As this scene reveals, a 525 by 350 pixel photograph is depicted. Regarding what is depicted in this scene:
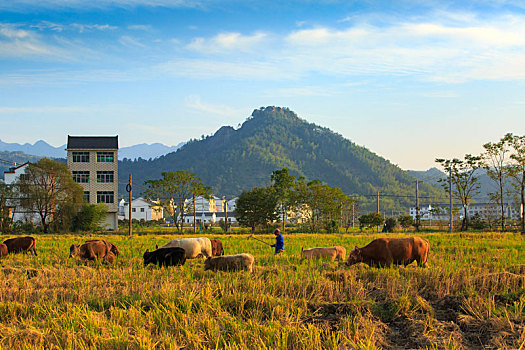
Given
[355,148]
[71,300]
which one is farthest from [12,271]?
[355,148]

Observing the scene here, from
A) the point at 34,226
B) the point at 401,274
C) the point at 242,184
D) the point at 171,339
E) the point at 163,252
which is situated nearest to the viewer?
the point at 171,339

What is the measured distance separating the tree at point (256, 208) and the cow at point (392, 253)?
122ft

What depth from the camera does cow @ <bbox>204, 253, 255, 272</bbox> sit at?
1309 centimetres

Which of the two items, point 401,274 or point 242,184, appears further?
point 242,184

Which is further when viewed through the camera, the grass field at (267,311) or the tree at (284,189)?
the tree at (284,189)

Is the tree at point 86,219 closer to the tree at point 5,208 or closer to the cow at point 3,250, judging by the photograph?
the tree at point 5,208

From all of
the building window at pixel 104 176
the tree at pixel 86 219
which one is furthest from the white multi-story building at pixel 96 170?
the tree at pixel 86 219

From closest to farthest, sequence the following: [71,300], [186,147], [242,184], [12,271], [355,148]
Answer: [71,300] → [12,271] → [242,184] → [355,148] → [186,147]

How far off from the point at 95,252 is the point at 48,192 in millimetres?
37118

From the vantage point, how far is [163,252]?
46.5 feet

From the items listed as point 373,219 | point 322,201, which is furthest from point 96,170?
point 373,219

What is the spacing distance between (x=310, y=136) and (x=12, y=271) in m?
180

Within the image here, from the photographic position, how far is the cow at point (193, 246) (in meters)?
16.0

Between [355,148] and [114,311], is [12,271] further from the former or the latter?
[355,148]
